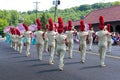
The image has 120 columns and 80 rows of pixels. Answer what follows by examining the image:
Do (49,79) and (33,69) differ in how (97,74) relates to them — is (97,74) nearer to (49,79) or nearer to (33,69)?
(49,79)

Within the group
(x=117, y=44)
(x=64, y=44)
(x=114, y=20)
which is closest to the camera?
(x=64, y=44)

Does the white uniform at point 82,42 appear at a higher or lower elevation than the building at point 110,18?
lower

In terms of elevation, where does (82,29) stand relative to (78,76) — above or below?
above

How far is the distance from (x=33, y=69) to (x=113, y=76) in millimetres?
4640

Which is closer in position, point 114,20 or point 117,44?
point 117,44

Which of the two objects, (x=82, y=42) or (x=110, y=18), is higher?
(x=110, y=18)

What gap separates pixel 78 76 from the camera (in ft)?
51.0

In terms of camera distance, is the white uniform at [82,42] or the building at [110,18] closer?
the white uniform at [82,42]

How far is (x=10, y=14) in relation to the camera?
655 ft

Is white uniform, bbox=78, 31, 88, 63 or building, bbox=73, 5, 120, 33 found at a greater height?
building, bbox=73, 5, 120, 33

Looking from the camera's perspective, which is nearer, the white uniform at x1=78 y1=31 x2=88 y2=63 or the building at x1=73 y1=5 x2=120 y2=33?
the white uniform at x1=78 y1=31 x2=88 y2=63

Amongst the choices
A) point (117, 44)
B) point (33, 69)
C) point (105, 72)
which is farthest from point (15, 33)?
point (105, 72)

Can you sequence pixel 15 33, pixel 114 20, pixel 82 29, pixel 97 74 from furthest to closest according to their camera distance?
pixel 114 20 < pixel 15 33 < pixel 82 29 < pixel 97 74

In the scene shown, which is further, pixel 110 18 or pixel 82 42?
pixel 110 18
